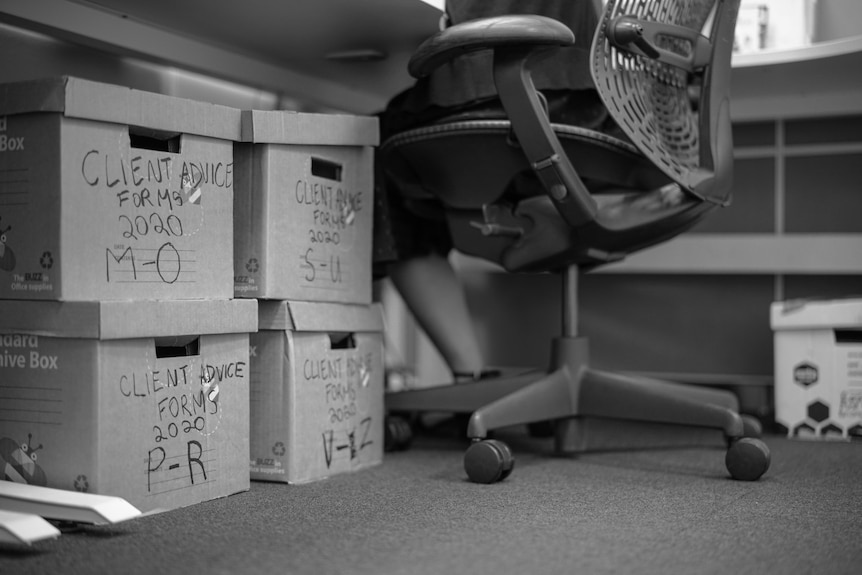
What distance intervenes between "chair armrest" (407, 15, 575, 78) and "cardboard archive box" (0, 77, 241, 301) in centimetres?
37

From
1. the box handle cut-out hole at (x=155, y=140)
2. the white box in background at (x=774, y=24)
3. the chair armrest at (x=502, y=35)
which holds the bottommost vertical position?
the box handle cut-out hole at (x=155, y=140)

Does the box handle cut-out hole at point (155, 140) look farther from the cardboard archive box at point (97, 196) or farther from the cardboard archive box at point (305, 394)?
the cardboard archive box at point (305, 394)

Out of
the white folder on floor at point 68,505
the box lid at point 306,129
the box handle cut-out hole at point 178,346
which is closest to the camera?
the white folder on floor at point 68,505

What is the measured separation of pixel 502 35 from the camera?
1.26 metres

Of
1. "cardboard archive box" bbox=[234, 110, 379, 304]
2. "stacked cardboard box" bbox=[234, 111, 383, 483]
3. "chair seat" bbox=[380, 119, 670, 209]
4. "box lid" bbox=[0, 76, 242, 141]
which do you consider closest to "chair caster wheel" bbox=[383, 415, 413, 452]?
"stacked cardboard box" bbox=[234, 111, 383, 483]

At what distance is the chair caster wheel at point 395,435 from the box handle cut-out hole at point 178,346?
1.69 feet

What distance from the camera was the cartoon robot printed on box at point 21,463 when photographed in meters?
1.11

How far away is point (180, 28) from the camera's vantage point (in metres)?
1.68

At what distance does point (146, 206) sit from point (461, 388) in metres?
0.74

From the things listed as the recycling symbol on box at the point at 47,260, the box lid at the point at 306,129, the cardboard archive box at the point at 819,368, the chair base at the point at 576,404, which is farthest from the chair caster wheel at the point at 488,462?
the cardboard archive box at the point at 819,368

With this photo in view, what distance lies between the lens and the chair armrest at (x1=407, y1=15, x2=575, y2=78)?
126 cm

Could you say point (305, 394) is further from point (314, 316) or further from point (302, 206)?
point (302, 206)

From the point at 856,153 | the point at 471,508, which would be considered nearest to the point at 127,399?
the point at 471,508

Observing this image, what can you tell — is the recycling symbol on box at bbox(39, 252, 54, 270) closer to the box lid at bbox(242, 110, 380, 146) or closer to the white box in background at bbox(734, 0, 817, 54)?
the box lid at bbox(242, 110, 380, 146)
